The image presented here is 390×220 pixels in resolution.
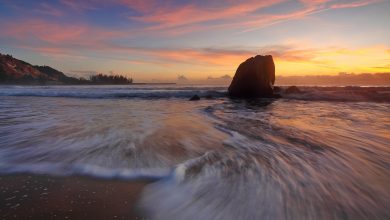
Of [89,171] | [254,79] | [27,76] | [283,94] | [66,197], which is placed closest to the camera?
[66,197]

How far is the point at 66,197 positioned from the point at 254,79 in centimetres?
1993

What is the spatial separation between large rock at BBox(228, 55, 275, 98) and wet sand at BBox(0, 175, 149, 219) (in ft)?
62.8

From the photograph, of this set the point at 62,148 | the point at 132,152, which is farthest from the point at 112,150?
the point at 62,148

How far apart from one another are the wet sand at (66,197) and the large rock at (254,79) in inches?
754

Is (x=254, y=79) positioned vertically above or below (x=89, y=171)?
above

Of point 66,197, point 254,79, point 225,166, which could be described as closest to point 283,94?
point 254,79

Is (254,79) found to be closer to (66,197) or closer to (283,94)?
(283,94)

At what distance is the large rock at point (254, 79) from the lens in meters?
21.5

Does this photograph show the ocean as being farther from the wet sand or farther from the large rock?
the large rock

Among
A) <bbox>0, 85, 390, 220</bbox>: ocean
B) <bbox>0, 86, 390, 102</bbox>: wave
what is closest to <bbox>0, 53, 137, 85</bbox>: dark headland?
<bbox>0, 86, 390, 102</bbox>: wave

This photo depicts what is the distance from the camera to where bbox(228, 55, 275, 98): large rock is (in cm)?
2145

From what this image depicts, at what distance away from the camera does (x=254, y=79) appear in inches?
850

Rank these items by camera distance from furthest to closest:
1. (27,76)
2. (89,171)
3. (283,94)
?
(27,76), (283,94), (89,171)

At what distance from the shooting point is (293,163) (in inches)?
160
